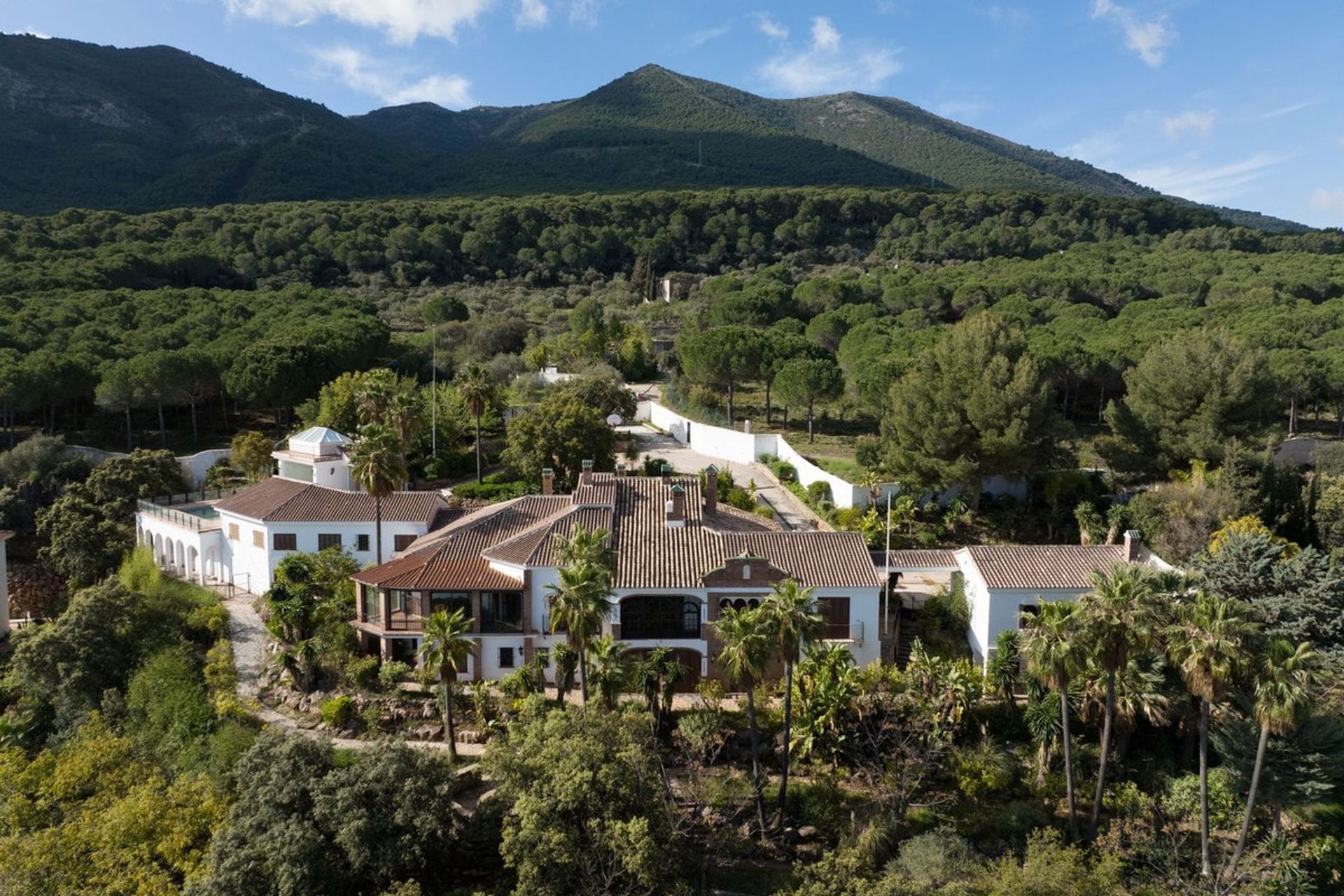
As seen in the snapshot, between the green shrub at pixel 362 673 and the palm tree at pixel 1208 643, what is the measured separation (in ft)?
72.7

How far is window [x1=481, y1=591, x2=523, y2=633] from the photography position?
94.1 feet

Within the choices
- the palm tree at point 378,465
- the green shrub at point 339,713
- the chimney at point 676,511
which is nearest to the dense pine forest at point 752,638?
the green shrub at point 339,713

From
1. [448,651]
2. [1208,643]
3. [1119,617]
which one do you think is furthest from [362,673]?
[1208,643]

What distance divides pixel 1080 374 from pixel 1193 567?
2407cm

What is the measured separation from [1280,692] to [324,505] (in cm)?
3085

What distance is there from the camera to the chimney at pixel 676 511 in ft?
102

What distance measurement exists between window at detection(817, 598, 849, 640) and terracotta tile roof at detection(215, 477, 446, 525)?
15.6 m

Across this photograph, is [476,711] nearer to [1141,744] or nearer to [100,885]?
[100,885]

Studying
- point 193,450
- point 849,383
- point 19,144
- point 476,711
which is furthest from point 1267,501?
point 19,144

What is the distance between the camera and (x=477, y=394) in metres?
44.8

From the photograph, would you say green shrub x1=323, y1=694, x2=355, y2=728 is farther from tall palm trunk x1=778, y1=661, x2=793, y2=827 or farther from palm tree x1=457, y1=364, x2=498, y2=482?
palm tree x1=457, y1=364, x2=498, y2=482

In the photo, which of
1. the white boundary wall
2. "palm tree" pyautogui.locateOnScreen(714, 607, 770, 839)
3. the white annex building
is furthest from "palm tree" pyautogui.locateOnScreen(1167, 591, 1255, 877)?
the white annex building

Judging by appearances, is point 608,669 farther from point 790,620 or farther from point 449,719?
point 790,620

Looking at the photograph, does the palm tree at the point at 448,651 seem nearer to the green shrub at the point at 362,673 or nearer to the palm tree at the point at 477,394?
the green shrub at the point at 362,673
